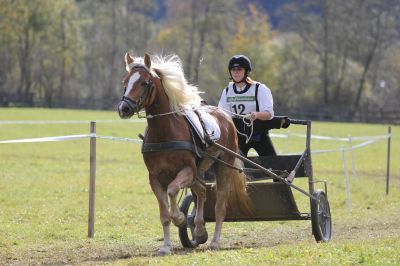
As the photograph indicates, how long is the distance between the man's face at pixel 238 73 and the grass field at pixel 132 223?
217 centimetres

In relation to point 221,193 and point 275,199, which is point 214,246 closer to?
point 221,193

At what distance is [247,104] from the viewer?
9844 mm

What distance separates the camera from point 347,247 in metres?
7.52

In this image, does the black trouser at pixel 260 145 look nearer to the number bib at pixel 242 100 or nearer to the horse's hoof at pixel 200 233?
the number bib at pixel 242 100

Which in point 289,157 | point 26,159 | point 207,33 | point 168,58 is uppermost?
point 207,33

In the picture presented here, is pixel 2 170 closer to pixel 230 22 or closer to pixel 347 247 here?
pixel 347 247

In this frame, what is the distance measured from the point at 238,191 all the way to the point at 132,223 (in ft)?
10.9

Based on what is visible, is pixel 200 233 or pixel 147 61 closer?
pixel 147 61

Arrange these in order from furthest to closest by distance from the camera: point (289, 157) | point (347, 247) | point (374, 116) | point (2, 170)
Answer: point (374, 116), point (2, 170), point (289, 157), point (347, 247)

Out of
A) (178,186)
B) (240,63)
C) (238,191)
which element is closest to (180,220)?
(178,186)

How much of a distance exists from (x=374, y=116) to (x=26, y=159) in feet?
139

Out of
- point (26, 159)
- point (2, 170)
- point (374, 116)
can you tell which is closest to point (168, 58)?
point (2, 170)

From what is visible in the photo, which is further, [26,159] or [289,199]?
[26,159]

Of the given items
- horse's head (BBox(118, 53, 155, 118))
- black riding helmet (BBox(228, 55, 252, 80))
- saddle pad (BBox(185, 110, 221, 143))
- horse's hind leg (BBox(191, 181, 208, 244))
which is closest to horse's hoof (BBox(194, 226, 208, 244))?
horse's hind leg (BBox(191, 181, 208, 244))
